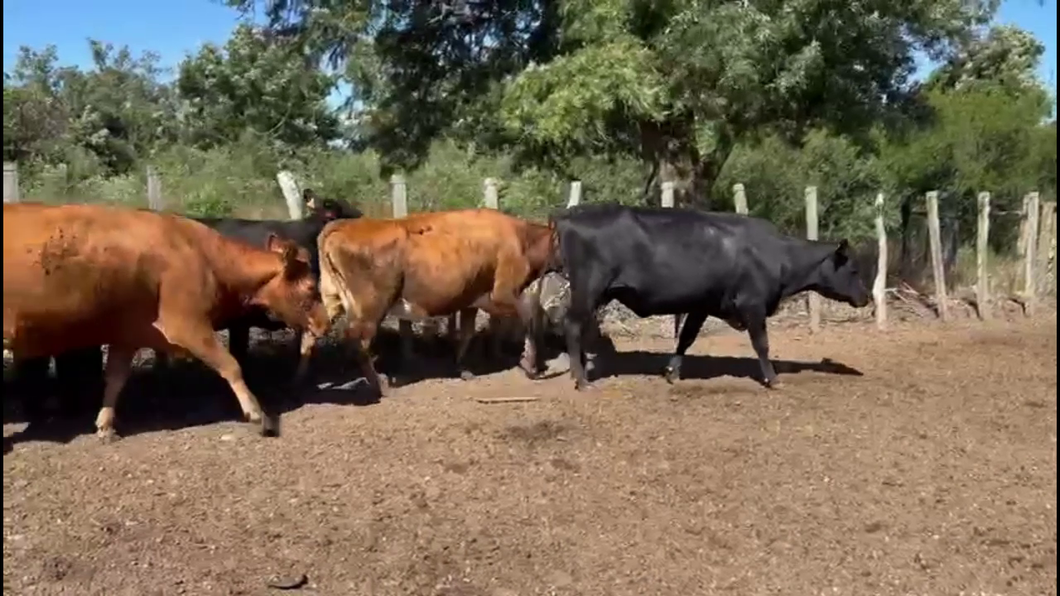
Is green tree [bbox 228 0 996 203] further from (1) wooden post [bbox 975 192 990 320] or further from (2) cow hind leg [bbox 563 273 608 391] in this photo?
(2) cow hind leg [bbox 563 273 608 391]

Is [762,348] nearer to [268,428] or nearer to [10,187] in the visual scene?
[268,428]

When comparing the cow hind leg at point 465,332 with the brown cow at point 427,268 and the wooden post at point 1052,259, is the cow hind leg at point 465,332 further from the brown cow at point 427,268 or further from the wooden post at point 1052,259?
the wooden post at point 1052,259

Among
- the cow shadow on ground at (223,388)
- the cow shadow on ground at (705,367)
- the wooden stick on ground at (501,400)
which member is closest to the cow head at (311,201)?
the cow shadow on ground at (223,388)

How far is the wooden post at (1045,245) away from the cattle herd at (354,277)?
7.56m

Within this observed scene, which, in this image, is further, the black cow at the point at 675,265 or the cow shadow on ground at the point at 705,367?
the cow shadow on ground at the point at 705,367

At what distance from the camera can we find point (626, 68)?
458 inches

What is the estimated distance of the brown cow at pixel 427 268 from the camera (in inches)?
→ 344

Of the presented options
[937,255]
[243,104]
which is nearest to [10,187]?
[937,255]

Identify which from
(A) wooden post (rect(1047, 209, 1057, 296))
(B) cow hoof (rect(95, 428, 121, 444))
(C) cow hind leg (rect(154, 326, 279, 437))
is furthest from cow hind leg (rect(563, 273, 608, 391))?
(A) wooden post (rect(1047, 209, 1057, 296))

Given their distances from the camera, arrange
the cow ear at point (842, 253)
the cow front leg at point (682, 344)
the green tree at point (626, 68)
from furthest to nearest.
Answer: the green tree at point (626, 68)
the cow ear at point (842, 253)
the cow front leg at point (682, 344)

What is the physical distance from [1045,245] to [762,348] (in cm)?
929

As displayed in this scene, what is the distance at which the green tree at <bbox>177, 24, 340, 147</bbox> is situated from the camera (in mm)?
28766

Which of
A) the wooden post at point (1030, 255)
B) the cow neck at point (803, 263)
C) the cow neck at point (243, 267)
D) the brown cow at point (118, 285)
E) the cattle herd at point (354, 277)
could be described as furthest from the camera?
the wooden post at point (1030, 255)

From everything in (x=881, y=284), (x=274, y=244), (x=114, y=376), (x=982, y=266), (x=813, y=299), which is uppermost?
(x=274, y=244)
